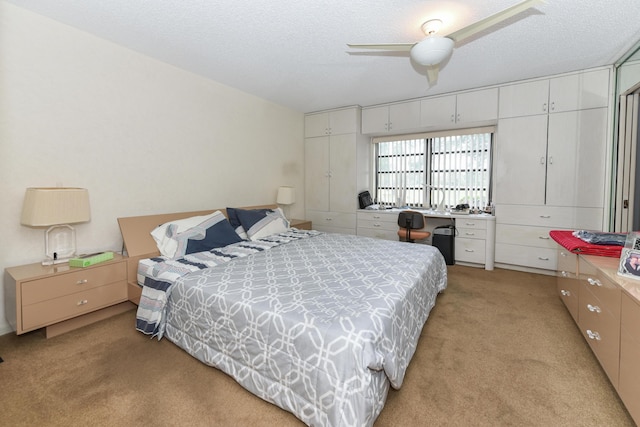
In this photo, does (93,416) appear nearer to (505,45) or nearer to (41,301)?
(41,301)

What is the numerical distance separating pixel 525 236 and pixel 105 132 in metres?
4.86

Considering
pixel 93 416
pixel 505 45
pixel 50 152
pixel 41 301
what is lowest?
pixel 93 416

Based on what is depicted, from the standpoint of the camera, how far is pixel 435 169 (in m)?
4.67

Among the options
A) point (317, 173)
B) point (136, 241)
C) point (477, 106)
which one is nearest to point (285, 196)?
point (317, 173)

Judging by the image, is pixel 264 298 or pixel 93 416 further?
pixel 264 298

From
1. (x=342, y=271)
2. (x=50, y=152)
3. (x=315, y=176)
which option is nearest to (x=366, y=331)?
(x=342, y=271)

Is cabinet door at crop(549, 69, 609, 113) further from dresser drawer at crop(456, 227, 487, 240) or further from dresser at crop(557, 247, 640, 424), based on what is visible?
dresser at crop(557, 247, 640, 424)

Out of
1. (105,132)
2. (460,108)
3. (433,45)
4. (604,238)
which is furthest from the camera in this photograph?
(460,108)

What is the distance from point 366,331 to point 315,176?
4.02 metres

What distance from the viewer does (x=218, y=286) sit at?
1.83 m

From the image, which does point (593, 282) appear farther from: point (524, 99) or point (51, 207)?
point (51, 207)

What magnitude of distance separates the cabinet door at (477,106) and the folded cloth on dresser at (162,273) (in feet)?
10.6

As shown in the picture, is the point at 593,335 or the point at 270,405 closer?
the point at 270,405

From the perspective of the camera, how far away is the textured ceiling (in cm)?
Answer: 209
